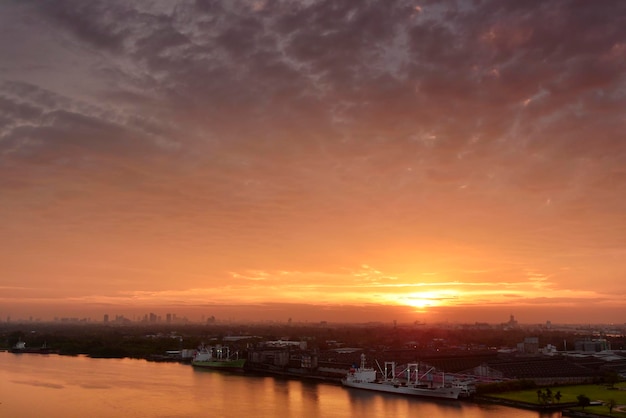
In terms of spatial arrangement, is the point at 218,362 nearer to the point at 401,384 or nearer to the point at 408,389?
the point at 401,384

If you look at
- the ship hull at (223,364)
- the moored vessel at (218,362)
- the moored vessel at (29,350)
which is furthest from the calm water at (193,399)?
the moored vessel at (29,350)

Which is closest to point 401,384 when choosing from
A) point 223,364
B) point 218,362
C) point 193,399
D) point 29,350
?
point 193,399

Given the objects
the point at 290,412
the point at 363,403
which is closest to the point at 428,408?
the point at 363,403

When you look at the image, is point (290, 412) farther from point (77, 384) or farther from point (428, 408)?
point (77, 384)

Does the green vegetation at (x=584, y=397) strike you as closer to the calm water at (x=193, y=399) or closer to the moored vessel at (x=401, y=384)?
the calm water at (x=193, y=399)

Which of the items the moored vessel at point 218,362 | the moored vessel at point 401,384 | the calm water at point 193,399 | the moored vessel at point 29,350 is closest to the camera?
the calm water at point 193,399
